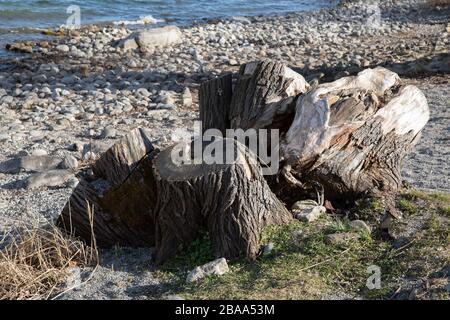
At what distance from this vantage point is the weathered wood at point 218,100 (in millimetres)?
6172

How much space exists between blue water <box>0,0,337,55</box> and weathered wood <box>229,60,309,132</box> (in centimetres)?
1321

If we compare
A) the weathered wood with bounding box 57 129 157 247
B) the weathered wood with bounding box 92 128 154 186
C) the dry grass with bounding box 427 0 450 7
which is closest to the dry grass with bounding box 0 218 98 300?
the weathered wood with bounding box 57 129 157 247

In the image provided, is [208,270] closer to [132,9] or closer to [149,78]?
[149,78]

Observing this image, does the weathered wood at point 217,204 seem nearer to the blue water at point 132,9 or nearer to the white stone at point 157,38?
the white stone at point 157,38

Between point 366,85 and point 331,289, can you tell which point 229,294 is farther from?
point 366,85

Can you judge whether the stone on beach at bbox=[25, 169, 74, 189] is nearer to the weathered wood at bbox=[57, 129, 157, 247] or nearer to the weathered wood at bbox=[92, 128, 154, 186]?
the weathered wood at bbox=[57, 129, 157, 247]

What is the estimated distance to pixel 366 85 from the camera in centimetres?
590

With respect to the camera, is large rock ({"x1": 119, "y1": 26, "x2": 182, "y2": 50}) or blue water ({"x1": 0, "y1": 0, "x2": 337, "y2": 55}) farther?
blue water ({"x1": 0, "y1": 0, "x2": 337, "y2": 55})

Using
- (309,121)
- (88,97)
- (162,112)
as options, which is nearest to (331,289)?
(309,121)

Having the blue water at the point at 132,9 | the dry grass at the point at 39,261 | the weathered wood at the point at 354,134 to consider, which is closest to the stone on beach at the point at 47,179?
the dry grass at the point at 39,261

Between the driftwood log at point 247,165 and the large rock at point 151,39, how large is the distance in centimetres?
978

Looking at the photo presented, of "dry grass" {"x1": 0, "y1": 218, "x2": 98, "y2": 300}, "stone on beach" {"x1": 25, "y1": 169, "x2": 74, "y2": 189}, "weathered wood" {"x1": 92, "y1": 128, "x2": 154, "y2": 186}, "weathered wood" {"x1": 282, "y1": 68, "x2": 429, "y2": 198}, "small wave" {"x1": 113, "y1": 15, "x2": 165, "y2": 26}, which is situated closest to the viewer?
"dry grass" {"x1": 0, "y1": 218, "x2": 98, "y2": 300}

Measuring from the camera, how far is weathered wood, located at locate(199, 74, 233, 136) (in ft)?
20.2

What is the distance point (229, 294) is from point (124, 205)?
1.36 m
